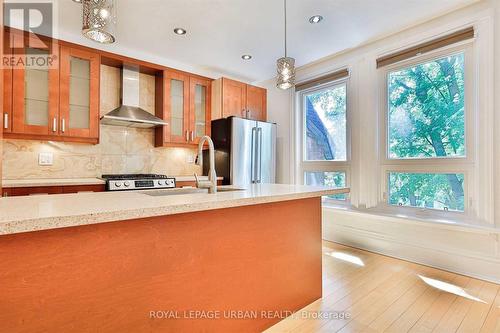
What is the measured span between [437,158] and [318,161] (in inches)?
58.6

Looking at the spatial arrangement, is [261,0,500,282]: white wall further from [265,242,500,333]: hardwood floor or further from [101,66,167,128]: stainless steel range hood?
[101,66,167,128]: stainless steel range hood

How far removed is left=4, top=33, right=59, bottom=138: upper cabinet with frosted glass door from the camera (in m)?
2.58

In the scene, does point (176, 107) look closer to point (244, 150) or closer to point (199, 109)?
point (199, 109)

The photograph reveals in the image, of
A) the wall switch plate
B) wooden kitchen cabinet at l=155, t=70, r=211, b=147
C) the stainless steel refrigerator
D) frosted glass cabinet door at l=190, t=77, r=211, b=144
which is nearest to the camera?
the wall switch plate

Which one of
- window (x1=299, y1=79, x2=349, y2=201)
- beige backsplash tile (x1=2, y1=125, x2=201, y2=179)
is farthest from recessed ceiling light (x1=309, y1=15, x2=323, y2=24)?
beige backsplash tile (x1=2, y1=125, x2=201, y2=179)

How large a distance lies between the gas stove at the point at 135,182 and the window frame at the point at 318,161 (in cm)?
196

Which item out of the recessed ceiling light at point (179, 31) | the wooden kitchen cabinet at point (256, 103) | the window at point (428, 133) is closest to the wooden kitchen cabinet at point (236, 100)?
the wooden kitchen cabinet at point (256, 103)

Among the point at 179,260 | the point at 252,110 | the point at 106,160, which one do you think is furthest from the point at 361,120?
the point at 106,160

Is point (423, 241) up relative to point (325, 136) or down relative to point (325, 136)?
down

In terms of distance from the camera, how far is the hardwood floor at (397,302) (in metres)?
1.70

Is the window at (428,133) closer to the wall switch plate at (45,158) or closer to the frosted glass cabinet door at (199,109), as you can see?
the frosted glass cabinet door at (199,109)

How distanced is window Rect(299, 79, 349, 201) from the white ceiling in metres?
0.57

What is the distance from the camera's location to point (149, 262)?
3.91ft

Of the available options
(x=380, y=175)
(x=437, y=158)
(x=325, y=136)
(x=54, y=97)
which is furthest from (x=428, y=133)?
(x=54, y=97)
